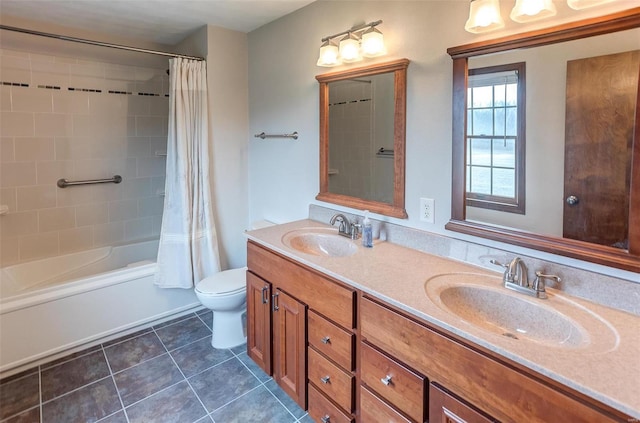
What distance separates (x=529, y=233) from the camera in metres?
1.45

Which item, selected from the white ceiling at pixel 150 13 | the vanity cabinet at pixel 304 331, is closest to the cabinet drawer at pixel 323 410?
the vanity cabinet at pixel 304 331

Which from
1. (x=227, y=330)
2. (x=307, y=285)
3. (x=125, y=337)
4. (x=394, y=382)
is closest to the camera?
(x=394, y=382)

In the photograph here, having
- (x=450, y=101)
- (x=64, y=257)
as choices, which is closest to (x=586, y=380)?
(x=450, y=101)

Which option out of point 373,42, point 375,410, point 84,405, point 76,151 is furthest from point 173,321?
point 373,42

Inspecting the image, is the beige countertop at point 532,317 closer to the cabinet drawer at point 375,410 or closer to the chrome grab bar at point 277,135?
the cabinet drawer at point 375,410

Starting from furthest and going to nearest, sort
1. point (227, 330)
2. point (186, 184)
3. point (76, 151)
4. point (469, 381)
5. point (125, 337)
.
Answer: point (76, 151), point (186, 184), point (125, 337), point (227, 330), point (469, 381)

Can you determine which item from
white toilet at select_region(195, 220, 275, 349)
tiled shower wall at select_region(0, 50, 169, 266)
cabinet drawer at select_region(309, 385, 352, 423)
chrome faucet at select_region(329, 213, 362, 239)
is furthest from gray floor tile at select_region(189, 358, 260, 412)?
tiled shower wall at select_region(0, 50, 169, 266)

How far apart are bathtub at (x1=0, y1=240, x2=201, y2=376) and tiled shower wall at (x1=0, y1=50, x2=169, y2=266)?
137 mm

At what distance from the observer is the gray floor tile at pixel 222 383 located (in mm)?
2039

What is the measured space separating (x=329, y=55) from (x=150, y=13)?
132cm

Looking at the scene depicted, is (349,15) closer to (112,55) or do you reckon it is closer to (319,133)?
(319,133)

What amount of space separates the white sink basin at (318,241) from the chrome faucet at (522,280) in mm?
845

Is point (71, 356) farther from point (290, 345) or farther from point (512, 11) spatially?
point (512, 11)

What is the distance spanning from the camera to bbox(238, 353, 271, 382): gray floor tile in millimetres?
2229
